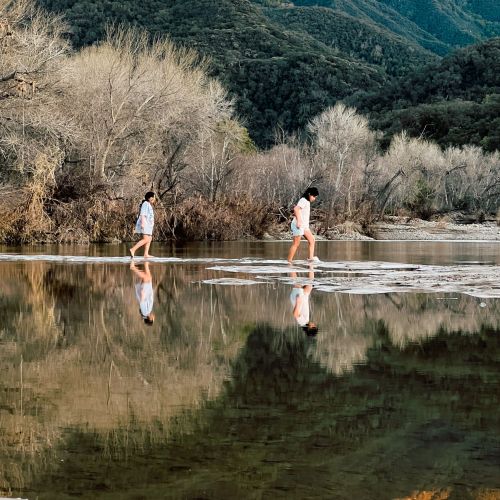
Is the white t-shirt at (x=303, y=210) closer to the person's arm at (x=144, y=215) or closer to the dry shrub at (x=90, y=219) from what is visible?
the person's arm at (x=144, y=215)

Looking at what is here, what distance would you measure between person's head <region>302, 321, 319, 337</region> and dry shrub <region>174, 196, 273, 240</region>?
97.9ft

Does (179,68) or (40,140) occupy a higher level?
(179,68)

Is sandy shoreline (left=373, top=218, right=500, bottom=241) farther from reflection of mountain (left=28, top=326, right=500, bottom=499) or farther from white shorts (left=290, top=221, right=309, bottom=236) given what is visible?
reflection of mountain (left=28, top=326, right=500, bottom=499)

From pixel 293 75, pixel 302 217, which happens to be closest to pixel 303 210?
pixel 302 217

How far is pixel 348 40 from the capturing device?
169500 millimetres

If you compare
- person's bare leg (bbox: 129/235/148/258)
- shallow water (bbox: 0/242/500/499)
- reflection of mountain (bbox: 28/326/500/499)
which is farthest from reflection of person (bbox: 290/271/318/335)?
person's bare leg (bbox: 129/235/148/258)

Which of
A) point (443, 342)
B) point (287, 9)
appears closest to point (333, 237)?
point (443, 342)

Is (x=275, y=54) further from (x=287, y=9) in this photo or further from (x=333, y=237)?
(x=333, y=237)

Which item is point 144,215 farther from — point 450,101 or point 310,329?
point 450,101

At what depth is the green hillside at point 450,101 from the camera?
4158 inches

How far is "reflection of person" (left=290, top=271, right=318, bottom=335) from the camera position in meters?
9.55

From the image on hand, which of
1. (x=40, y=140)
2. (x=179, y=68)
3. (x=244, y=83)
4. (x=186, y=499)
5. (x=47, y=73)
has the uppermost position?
(x=244, y=83)

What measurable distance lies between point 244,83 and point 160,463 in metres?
118

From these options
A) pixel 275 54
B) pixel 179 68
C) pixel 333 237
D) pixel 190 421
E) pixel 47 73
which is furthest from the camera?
pixel 275 54
